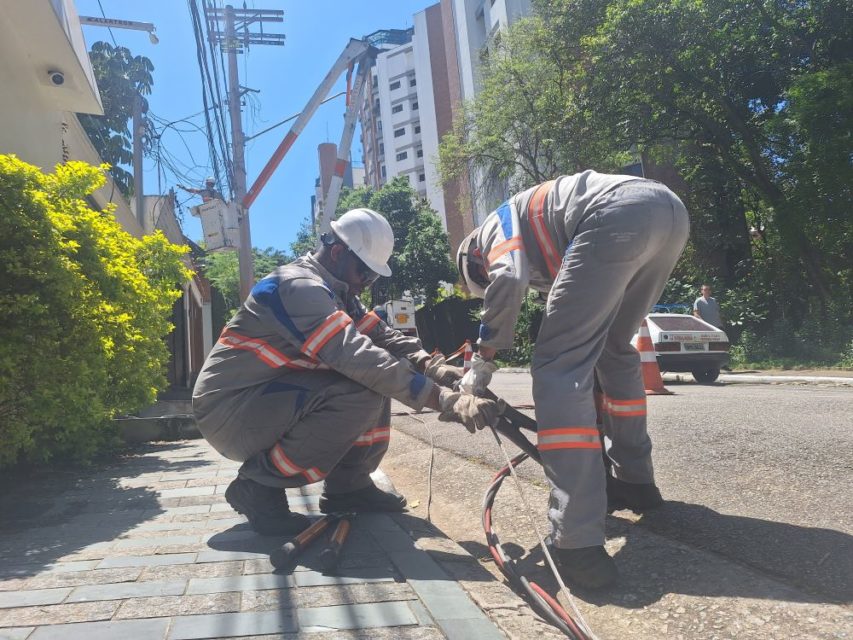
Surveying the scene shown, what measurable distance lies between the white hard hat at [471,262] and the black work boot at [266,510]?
123 centimetres

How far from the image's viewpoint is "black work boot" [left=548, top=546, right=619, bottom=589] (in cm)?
218

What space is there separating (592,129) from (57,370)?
15856mm

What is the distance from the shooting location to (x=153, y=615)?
1999mm

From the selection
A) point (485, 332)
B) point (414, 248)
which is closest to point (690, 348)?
point (485, 332)

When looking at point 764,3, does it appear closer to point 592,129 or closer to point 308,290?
point 592,129

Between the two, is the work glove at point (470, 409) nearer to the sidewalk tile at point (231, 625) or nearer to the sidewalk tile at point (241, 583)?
the sidewalk tile at point (241, 583)

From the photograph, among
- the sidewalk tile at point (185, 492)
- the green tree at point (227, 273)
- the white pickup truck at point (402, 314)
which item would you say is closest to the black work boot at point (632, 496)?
the sidewalk tile at point (185, 492)

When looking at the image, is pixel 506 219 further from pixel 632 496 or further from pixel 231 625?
pixel 231 625

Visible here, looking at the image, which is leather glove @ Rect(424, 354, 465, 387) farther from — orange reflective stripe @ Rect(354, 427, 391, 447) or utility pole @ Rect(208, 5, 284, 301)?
utility pole @ Rect(208, 5, 284, 301)

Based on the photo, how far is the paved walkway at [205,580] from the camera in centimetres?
190

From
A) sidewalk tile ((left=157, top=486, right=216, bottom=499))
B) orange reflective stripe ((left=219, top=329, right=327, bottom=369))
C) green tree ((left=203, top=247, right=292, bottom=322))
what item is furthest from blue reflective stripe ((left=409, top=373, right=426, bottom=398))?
green tree ((left=203, top=247, right=292, bottom=322))

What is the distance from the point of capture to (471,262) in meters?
3.00

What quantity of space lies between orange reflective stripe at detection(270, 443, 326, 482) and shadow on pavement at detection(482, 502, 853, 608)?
30.3 inches

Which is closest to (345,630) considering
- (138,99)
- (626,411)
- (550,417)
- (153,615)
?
(153,615)
